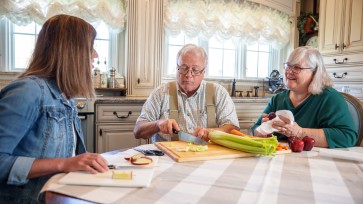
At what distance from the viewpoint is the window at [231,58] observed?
3.37 metres

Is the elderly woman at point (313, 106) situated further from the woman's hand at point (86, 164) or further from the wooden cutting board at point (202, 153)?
the woman's hand at point (86, 164)

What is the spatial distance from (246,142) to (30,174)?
30.0 inches

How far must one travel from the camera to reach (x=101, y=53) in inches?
120

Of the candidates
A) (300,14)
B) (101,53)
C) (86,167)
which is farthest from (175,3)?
(86,167)

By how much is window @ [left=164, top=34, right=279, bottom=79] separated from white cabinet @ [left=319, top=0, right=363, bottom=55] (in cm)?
82

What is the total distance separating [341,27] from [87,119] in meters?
2.73

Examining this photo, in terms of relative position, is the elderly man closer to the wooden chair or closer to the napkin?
the napkin

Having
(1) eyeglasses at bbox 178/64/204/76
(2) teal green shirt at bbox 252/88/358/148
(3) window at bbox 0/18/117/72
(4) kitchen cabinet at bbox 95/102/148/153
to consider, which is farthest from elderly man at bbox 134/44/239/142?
(3) window at bbox 0/18/117/72

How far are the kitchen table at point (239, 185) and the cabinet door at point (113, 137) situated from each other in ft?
5.01

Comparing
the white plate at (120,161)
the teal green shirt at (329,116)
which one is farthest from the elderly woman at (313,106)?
the white plate at (120,161)

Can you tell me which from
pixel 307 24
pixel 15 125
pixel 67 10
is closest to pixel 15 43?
pixel 67 10

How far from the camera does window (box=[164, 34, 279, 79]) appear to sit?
337cm

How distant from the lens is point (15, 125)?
0.84 m

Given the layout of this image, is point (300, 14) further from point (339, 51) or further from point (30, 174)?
point (30, 174)
